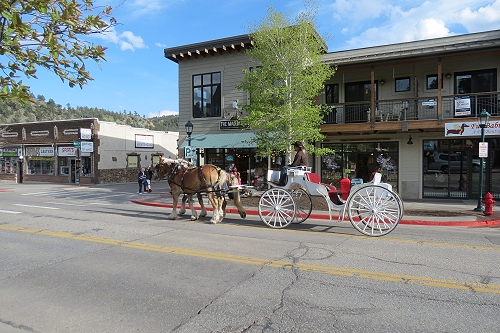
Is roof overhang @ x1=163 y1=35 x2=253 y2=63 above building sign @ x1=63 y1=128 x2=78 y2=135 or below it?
above

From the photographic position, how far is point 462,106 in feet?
49.1

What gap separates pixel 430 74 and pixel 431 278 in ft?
47.4

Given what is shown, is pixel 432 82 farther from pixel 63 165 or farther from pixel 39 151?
pixel 39 151

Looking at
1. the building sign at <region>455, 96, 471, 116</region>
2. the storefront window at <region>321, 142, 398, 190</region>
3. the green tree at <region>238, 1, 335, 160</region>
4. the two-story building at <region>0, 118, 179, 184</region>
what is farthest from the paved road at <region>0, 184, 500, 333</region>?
the two-story building at <region>0, 118, 179, 184</region>

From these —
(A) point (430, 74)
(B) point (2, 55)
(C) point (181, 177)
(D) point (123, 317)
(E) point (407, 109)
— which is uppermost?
(A) point (430, 74)

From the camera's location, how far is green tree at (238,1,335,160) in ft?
46.0

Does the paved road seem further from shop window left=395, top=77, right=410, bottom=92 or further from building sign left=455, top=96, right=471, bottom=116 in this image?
shop window left=395, top=77, right=410, bottom=92

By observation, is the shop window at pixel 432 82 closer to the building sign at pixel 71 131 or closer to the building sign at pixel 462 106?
the building sign at pixel 462 106

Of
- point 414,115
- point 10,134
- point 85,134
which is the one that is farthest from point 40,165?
point 414,115

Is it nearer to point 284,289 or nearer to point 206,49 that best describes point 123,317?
point 284,289

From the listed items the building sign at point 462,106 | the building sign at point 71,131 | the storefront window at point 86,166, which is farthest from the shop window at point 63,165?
the building sign at point 462,106

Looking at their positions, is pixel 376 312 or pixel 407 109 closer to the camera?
pixel 376 312

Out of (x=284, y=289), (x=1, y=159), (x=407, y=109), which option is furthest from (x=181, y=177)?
(x=1, y=159)

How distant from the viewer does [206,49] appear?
20625 mm
